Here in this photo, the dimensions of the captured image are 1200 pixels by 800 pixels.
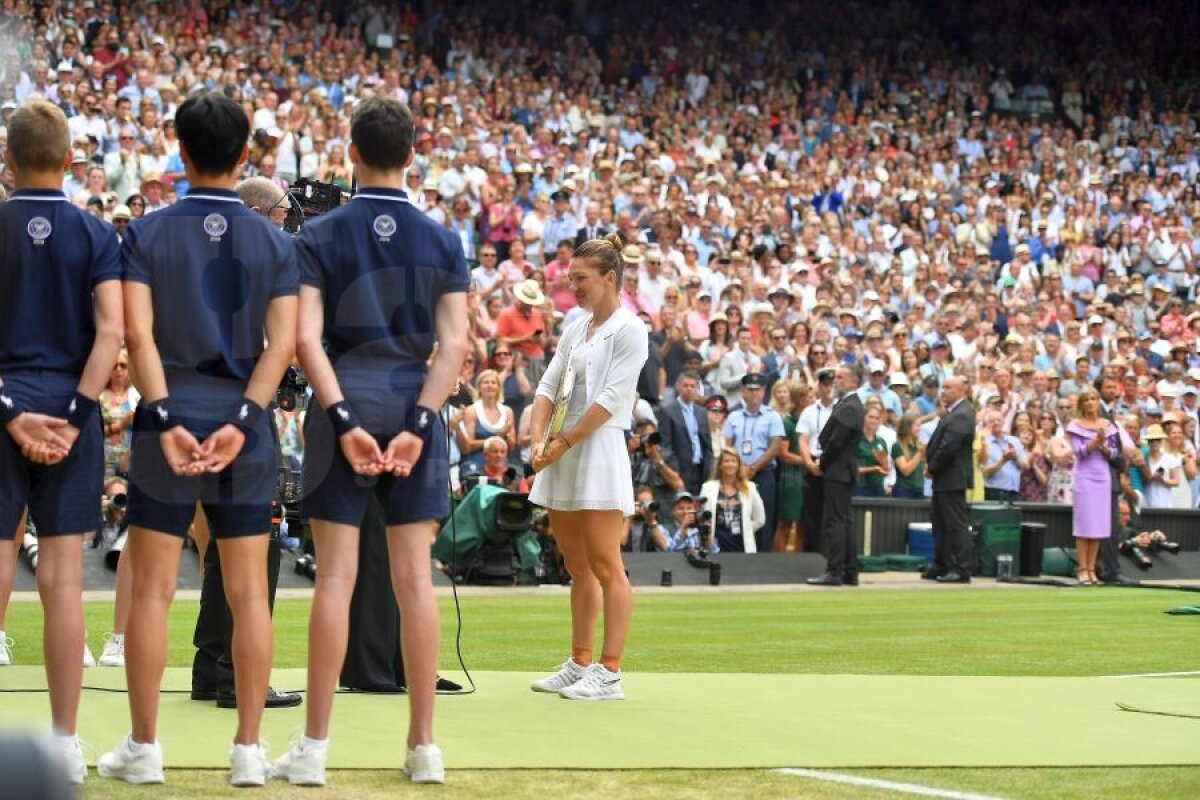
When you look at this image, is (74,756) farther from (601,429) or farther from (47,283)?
(601,429)

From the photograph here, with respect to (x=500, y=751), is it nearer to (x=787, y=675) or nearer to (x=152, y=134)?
(x=787, y=675)

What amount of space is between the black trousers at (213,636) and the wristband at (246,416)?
5.56ft

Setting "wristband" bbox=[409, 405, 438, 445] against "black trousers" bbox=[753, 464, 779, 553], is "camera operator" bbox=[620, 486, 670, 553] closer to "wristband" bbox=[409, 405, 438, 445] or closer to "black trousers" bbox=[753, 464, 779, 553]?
"black trousers" bbox=[753, 464, 779, 553]

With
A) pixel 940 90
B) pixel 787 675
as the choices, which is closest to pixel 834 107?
pixel 940 90

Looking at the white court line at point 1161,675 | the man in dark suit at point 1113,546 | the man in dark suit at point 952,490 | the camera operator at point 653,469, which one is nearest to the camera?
the white court line at point 1161,675

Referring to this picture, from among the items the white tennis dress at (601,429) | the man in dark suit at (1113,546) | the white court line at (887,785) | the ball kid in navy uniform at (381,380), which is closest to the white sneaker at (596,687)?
the white tennis dress at (601,429)

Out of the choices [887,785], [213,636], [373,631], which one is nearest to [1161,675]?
[373,631]

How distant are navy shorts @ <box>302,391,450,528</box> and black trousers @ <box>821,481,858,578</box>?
479 inches

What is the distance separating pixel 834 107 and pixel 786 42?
4208 millimetres

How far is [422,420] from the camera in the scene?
19.8 ft

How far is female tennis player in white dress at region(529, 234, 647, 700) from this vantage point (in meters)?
8.30

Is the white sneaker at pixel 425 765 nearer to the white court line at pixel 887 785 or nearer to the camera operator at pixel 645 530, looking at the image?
the white court line at pixel 887 785

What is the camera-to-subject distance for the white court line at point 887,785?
583 centimetres

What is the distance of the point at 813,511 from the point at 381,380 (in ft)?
45.4
